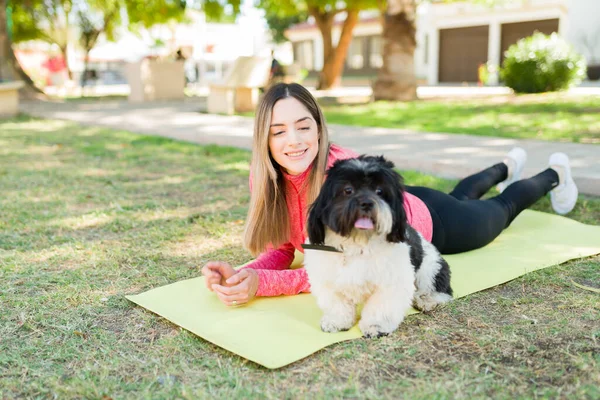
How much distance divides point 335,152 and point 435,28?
105 ft

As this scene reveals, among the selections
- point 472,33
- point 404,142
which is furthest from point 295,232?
point 472,33

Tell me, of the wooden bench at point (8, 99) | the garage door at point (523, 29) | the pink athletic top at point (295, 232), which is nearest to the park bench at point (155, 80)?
the wooden bench at point (8, 99)

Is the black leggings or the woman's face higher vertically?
the woman's face

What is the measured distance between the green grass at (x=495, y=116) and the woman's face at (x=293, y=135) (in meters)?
6.81

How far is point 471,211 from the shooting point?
424 centimetres

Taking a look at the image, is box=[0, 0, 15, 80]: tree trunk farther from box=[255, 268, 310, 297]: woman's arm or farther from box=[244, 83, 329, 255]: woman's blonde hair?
box=[255, 268, 310, 297]: woman's arm

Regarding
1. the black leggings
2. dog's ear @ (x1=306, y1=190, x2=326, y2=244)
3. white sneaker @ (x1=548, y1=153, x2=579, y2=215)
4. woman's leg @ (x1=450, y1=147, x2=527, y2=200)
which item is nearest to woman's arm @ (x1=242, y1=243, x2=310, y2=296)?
dog's ear @ (x1=306, y1=190, x2=326, y2=244)

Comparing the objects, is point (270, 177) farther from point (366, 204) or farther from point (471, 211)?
point (471, 211)

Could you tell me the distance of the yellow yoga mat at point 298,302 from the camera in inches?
115

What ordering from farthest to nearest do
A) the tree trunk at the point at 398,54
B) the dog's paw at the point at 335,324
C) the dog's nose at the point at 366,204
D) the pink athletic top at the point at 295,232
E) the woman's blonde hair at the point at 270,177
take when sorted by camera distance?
the tree trunk at the point at 398,54 → the pink athletic top at the point at 295,232 → the woman's blonde hair at the point at 270,177 → the dog's paw at the point at 335,324 → the dog's nose at the point at 366,204

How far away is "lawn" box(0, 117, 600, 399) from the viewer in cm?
255

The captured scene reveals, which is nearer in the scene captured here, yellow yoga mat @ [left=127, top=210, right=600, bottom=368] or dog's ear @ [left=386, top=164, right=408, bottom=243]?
dog's ear @ [left=386, top=164, right=408, bottom=243]

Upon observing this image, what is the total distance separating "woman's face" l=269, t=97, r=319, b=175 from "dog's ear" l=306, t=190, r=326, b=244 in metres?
0.67

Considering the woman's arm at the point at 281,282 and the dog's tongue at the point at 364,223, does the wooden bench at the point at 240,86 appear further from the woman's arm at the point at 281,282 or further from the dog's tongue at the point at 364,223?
the dog's tongue at the point at 364,223
